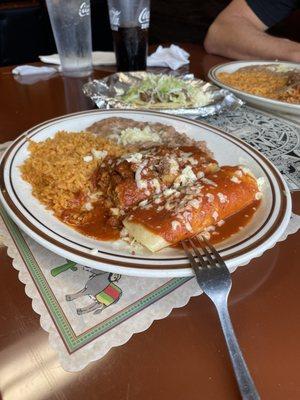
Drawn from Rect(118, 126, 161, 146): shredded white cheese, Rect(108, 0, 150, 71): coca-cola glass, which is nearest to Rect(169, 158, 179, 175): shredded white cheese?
Rect(118, 126, 161, 146): shredded white cheese

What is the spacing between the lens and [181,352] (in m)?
0.60

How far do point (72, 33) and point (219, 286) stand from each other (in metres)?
1.46

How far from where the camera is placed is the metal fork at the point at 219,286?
522mm

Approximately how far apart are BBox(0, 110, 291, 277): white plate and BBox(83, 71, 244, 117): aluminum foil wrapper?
0.30 m

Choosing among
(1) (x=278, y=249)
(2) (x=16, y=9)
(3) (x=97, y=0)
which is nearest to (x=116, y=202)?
(1) (x=278, y=249)

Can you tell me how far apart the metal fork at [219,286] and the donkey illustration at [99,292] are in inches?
6.1

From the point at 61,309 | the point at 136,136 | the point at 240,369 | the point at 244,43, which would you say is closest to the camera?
the point at 240,369

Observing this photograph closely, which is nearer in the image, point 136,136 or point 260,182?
point 260,182

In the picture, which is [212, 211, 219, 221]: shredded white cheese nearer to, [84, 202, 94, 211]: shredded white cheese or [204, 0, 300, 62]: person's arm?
[84, 202, 94, 211]: shredded white cheese

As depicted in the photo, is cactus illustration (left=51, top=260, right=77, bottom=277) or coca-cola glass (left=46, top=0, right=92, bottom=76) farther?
coca-cola glass (left=46, top=0, right=92, bottom=76)

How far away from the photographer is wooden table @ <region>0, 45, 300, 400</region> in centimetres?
54

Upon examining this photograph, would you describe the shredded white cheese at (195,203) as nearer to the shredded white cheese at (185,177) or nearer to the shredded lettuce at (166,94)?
the shredded white cheese at (185,177)

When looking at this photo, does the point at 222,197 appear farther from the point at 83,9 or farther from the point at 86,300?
the point at 83,9

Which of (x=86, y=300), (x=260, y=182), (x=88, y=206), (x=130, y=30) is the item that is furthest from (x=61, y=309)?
(x=130, y=30)
